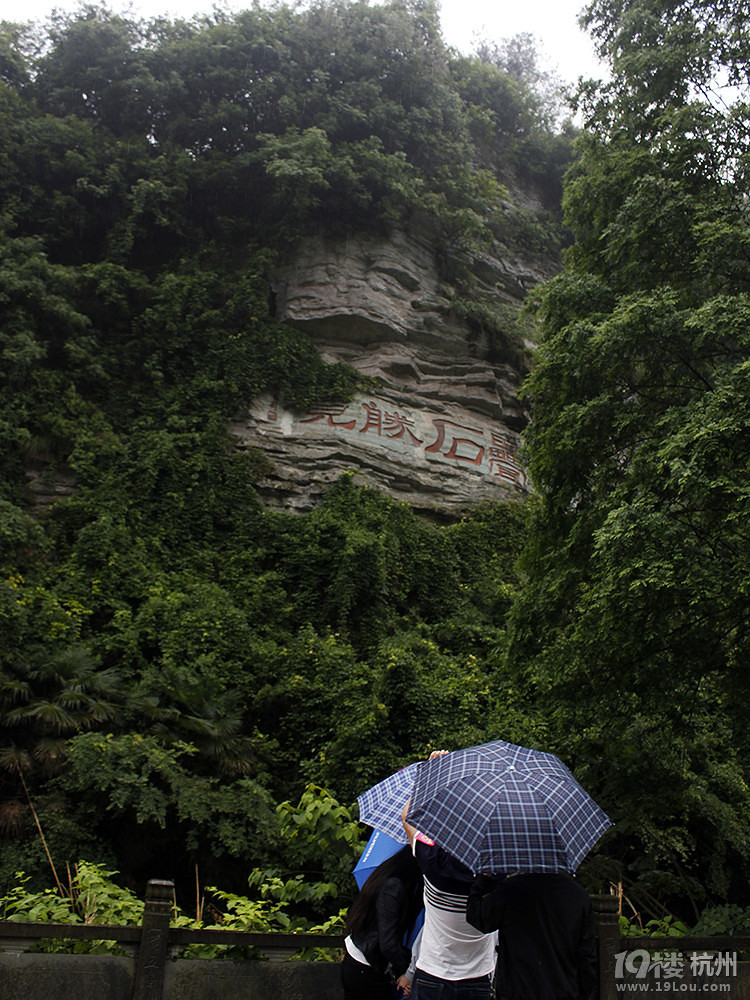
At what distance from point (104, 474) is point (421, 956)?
787 centimetres

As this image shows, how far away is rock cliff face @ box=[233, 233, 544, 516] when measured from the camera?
10.6 metres

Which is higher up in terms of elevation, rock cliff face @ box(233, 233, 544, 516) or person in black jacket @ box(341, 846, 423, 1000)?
rock cliff face @ box(233, 233, 544, 516)

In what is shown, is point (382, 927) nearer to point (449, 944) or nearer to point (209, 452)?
point (449, 944)

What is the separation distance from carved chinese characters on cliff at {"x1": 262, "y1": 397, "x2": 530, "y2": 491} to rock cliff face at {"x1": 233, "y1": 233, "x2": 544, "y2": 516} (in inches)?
0.7

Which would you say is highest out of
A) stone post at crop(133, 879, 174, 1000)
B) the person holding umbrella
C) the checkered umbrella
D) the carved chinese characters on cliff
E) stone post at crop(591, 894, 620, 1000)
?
the carved chinese characters on cliff

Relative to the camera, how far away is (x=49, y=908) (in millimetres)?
3543

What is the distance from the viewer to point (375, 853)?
279 centimetres

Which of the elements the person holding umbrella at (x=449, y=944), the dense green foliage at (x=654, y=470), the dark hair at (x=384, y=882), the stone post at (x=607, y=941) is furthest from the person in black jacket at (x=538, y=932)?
the dense green foliage at (x=654, y=470)

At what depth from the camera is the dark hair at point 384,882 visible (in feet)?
8.11

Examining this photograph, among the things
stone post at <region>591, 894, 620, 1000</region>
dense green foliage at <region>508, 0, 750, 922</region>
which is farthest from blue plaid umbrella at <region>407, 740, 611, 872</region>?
dense green foliage at <region>508, 0, 750, 922</region>

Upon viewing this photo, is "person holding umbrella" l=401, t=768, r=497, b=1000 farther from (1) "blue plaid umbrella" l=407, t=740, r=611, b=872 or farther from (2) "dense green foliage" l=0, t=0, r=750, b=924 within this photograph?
(2) "dense green foliage" l=0, t=0, r=750, b=924

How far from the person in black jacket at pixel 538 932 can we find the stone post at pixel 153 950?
1428 mm

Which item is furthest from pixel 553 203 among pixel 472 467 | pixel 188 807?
pixel 188 807

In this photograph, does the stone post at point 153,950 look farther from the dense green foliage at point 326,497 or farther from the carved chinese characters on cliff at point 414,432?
the carved chinese characters on cliff at point 414,432
